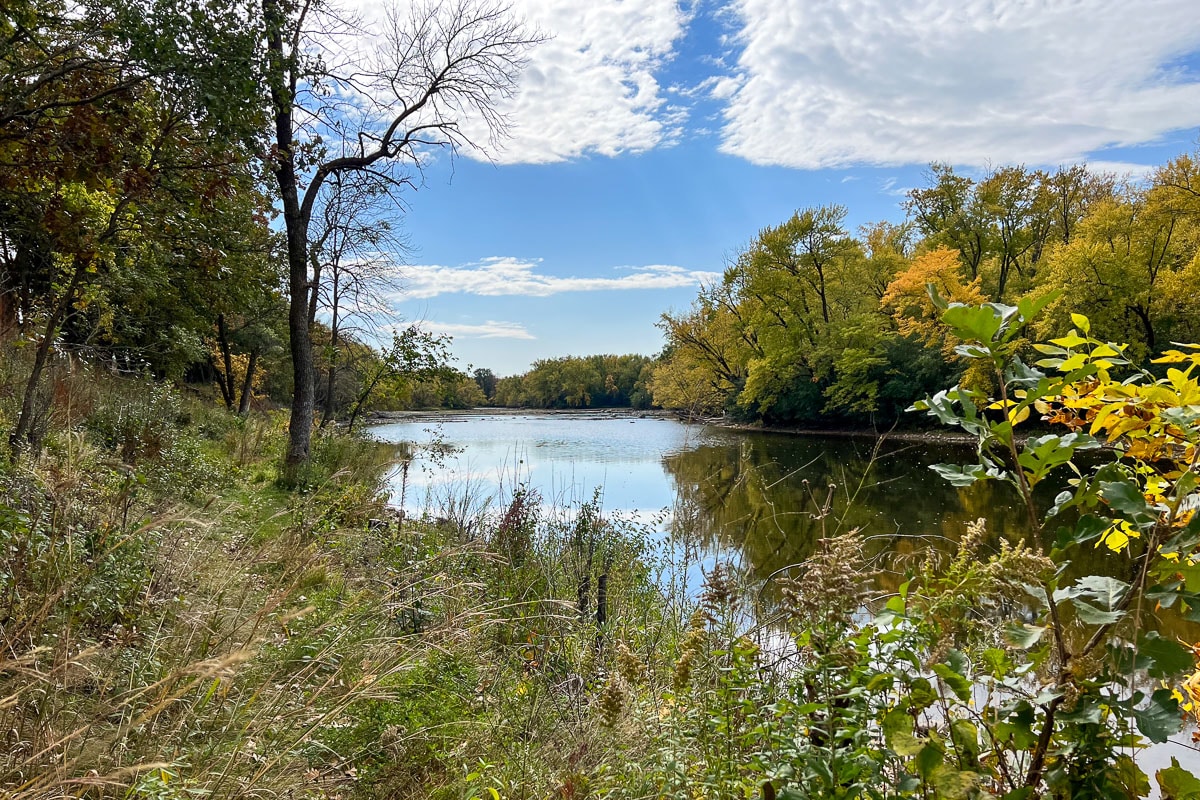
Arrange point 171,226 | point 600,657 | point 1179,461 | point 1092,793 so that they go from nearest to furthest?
point 1092,793
point 1179,461
point 600,657
point 171,226

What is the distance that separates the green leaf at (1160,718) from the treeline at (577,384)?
72653mm

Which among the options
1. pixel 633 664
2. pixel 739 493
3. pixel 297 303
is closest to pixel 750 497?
pixel 739 493

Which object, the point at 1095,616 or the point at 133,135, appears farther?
the point at 133,135

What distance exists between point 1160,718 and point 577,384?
7923 centimetres

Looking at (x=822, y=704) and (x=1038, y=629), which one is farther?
(x=822, y=704)

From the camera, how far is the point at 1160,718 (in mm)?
774

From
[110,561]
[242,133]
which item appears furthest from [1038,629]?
[242,133]

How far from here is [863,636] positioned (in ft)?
3.75

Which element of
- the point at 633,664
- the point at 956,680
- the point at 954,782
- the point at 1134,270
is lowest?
the point at 633,664

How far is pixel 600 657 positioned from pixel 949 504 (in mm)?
10010

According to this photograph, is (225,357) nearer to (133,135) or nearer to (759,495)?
(759,495)

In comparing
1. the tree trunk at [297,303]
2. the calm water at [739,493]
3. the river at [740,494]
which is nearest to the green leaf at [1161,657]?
the calm water at [739,493]

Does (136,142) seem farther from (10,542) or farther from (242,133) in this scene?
(10,542)

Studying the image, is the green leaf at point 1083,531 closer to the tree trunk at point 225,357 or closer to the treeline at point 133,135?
the treeline at point 133,135
